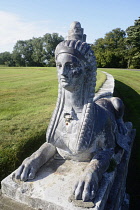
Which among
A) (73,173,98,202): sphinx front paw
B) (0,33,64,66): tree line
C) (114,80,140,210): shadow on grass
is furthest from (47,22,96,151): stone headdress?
(0,33,64,66): tree line

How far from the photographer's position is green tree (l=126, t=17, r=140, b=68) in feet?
105

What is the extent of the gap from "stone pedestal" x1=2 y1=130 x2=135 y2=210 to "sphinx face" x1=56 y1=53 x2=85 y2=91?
1075mm

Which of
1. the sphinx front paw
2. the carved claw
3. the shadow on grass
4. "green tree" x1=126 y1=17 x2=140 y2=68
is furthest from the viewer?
"green tree" x1=126 y1=17 x2=140 y2=68

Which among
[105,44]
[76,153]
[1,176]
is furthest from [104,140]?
[105,44]

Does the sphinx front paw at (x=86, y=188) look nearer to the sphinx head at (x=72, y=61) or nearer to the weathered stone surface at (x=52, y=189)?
the weathered stone surface at (x=52, y=189)

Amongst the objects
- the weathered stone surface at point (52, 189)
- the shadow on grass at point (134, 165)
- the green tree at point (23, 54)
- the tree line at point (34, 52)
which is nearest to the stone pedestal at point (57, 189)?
the weathered stone surface at point (52, 189)

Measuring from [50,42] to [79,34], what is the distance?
1805 inches

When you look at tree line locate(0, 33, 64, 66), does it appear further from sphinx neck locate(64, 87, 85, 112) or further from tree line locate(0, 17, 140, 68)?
sphinx neck locate(64, 87, 85, 112)

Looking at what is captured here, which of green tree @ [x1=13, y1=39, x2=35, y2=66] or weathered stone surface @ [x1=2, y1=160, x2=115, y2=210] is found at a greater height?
green tree @ [x1=13, y1=39, x2=35, y2=66]

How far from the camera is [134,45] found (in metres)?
32.8

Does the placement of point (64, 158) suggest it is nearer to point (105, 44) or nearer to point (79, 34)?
point (79, 34)

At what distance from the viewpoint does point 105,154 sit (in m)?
2.49

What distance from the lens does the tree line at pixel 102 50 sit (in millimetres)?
33094

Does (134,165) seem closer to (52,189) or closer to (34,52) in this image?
(52,189)
